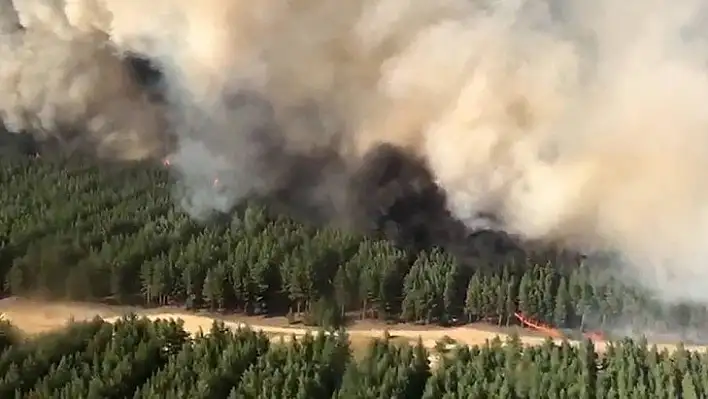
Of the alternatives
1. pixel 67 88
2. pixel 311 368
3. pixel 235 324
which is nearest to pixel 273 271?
pixel 235 324

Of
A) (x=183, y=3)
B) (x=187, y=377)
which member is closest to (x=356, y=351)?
(x=187, y=377)

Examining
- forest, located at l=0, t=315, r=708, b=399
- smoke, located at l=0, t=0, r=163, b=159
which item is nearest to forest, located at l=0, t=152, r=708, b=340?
forest, located at l=0, t=315, r=708, b=399

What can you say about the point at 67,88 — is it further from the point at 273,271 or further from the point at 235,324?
the point at 235,324

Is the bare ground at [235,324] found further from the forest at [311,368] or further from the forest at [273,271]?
the forest at [311,368]

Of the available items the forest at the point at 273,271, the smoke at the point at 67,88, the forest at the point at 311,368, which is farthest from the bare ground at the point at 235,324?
the smoke at the point at 67,88

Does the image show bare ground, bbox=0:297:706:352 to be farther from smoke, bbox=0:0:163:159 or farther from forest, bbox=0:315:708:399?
smoke, bbox=0:0:163:159

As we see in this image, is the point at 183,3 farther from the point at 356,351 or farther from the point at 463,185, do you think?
the point at 356,351
